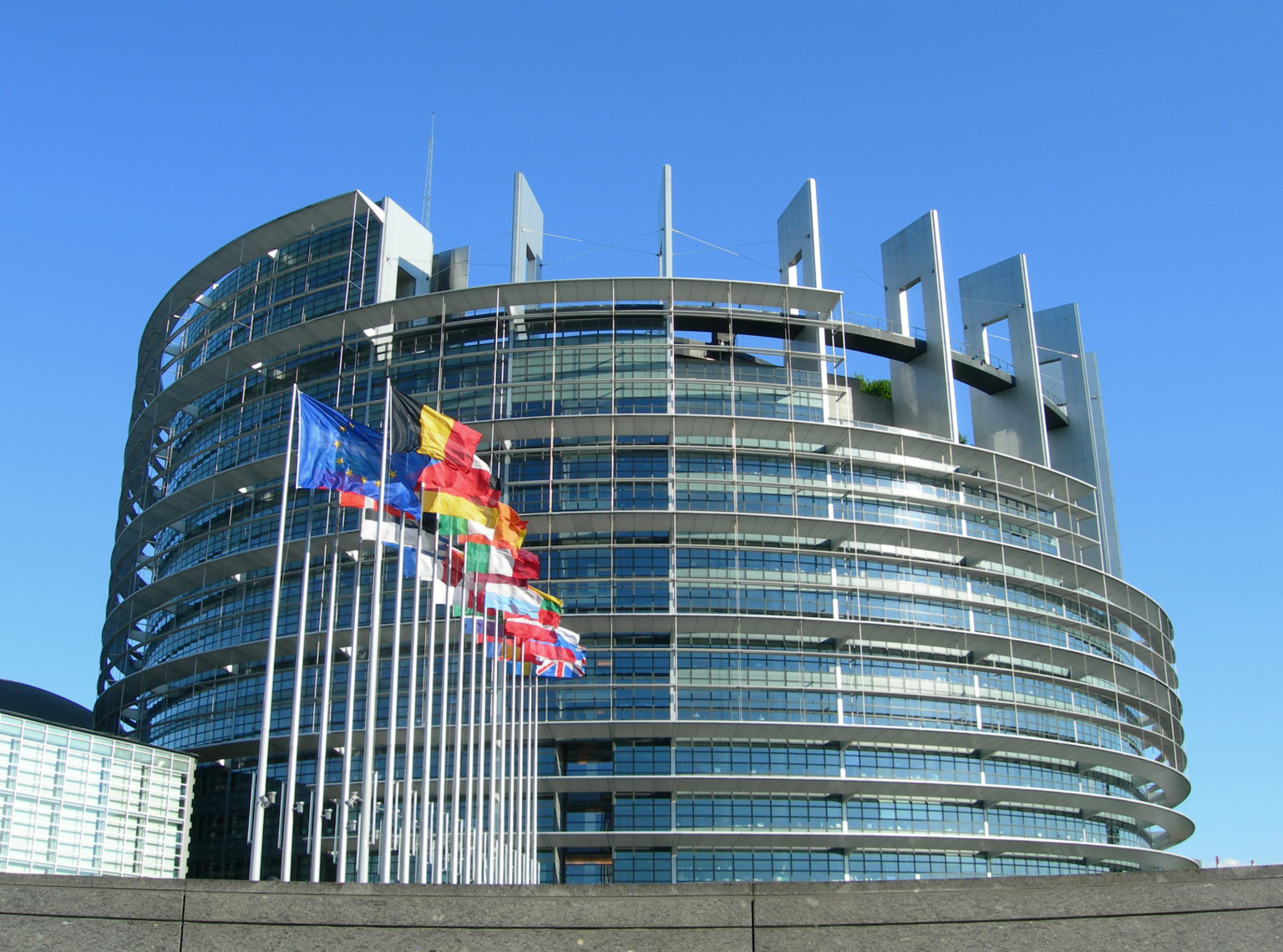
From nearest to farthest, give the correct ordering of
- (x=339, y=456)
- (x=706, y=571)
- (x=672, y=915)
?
(x=672, y=915) → (x=339, y=456) → (x=706, y=571)

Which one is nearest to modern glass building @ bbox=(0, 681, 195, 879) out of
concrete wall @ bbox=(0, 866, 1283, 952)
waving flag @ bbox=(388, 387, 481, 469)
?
waving flag @ bbox=(388, 387, 481, 469)

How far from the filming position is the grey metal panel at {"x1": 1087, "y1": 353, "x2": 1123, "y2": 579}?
87.1 meters

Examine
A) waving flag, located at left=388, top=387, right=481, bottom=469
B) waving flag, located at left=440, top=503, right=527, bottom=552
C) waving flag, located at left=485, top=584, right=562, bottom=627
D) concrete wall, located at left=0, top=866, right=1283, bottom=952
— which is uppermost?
waving flag, located at left=388, top=387, right=481, bottom=469

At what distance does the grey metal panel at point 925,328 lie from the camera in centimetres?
7750

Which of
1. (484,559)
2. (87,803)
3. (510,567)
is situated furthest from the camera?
(87,803)

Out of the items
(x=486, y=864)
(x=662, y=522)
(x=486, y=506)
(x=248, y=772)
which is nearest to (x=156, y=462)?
(x=248, y=772)

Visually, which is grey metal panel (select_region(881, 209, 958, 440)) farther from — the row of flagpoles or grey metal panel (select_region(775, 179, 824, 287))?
the row of flagpoles

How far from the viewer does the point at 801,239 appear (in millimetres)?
79125

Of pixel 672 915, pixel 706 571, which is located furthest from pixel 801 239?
pixel 672 915

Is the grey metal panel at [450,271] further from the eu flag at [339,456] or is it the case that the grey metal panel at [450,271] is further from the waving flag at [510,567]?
the eu flag at [339,456]

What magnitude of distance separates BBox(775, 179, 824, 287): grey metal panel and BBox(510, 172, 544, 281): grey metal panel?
1558 centimetres

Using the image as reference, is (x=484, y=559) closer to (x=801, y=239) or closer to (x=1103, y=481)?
A: (x=801, y=239)

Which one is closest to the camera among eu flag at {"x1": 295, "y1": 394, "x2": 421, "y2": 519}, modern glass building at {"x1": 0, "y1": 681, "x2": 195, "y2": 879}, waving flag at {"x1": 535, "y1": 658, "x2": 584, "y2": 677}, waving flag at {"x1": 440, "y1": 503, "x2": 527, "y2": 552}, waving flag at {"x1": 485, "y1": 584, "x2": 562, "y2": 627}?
eu flag at {"x1": 295, "y1": 394, "x2": 421, "y2": 519}

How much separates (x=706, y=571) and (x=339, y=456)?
37.8m
